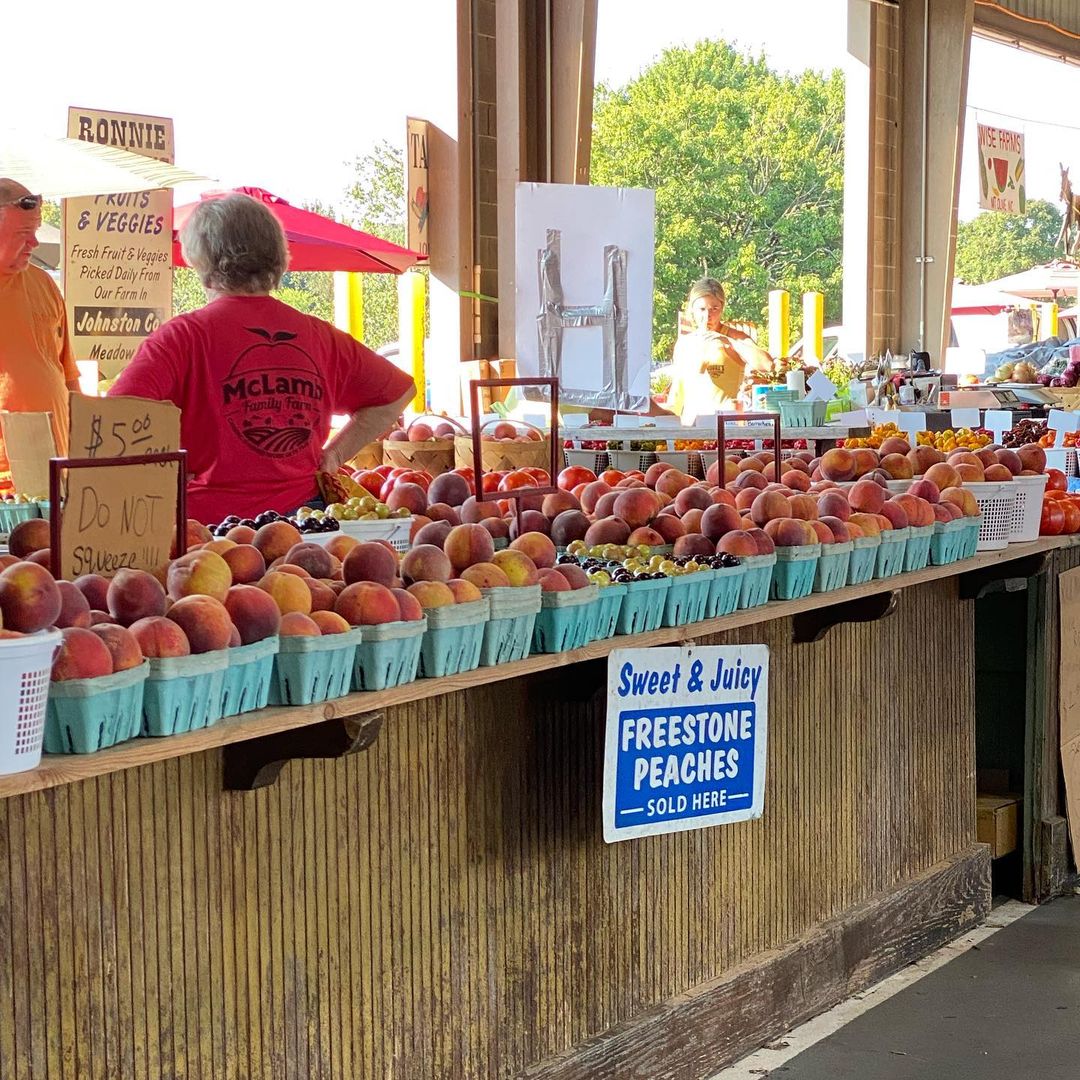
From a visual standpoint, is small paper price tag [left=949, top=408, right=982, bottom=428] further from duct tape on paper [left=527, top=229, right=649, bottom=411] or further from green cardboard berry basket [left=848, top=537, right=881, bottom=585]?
green cardboard berry basket [left=848, top=537, right=881, bottom=585]

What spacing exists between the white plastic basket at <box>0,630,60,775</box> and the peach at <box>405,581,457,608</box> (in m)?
0.61

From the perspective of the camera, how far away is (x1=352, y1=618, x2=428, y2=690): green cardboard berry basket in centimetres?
195

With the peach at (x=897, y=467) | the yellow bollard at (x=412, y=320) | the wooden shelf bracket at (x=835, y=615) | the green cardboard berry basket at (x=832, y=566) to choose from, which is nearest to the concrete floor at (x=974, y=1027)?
the wooden shelf bracket at (x=835, y=615)

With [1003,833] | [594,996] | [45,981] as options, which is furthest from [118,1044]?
[1003,833]

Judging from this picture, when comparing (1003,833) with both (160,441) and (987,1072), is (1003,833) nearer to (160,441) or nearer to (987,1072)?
(987,1072)

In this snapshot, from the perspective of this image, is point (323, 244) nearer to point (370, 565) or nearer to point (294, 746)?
point (370, 565)

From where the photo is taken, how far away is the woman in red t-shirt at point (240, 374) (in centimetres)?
302

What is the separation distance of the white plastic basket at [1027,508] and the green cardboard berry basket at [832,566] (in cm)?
95

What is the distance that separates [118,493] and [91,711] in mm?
410

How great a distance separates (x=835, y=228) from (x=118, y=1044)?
33.1 meters

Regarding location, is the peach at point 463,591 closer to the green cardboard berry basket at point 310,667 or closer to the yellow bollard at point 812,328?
the green cardboard berry basket at point 310,667

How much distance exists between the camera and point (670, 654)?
2.67 meters

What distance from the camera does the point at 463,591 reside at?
82.9 inches

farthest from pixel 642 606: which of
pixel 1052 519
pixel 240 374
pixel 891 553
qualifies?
pixel 1052 519
